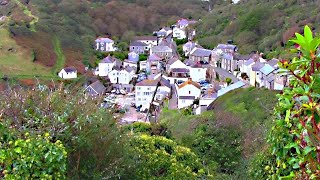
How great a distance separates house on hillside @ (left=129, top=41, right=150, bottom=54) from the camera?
1738 inches

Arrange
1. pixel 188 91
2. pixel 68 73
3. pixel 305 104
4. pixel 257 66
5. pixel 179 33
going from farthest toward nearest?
pixel 179 33
pixel 68 73
pixel 188 91
pixel 257 66
pixel 305 104

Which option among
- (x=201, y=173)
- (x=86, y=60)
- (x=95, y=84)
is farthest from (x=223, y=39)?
(x=201, y=173)

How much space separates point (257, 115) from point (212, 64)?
18.8 meters

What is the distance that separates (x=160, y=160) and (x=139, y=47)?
36725 millimetres

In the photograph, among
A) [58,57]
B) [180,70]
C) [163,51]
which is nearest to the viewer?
[180,70]

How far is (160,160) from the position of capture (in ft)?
26.7

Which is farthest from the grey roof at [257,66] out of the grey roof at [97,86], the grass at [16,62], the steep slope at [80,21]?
the grass at [16,62]

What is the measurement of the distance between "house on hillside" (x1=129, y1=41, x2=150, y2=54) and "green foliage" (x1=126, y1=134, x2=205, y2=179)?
116 ft

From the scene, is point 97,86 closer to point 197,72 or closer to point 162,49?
point 197,72

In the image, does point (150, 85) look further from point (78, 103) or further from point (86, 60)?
point (78, 103)

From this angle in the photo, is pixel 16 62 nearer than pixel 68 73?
No

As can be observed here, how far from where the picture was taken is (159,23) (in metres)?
57.7

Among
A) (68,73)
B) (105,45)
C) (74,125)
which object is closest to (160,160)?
(74,125)

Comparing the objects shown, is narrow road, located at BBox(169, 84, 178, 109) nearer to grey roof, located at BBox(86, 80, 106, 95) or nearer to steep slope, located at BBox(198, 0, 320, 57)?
grey roof, located at BBox(86, 80, 106, 95)
